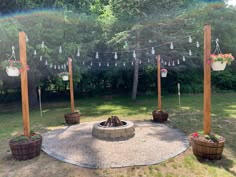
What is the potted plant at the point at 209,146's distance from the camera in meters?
4.19

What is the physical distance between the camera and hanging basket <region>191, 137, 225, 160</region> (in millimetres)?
4184

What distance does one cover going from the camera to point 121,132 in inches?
229

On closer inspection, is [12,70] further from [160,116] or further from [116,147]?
[160,116]

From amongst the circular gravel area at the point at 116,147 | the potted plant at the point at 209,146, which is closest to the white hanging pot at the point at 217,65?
the potted plant at the point at 209,146

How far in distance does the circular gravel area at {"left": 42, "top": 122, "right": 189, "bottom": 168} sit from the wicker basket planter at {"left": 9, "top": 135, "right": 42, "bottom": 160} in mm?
427

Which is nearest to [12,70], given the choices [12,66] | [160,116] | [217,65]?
[12,66]

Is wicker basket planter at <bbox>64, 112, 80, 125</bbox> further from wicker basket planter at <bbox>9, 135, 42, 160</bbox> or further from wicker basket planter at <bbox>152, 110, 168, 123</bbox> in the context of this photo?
wicker basket planter at <bbox>9, 135, 42, 160</bbox>

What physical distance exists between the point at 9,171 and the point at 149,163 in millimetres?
2749

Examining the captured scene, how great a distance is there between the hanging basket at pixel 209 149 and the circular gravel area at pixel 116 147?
510mm

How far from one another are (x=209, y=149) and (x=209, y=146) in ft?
0.21

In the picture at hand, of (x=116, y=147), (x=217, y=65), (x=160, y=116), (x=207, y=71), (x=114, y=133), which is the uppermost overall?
(x=217, y=65)

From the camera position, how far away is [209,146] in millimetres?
4199

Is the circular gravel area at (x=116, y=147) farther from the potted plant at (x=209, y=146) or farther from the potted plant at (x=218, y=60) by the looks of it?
the potted plant at (x=218, y=60)

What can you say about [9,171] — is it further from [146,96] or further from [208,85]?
[146,96]
